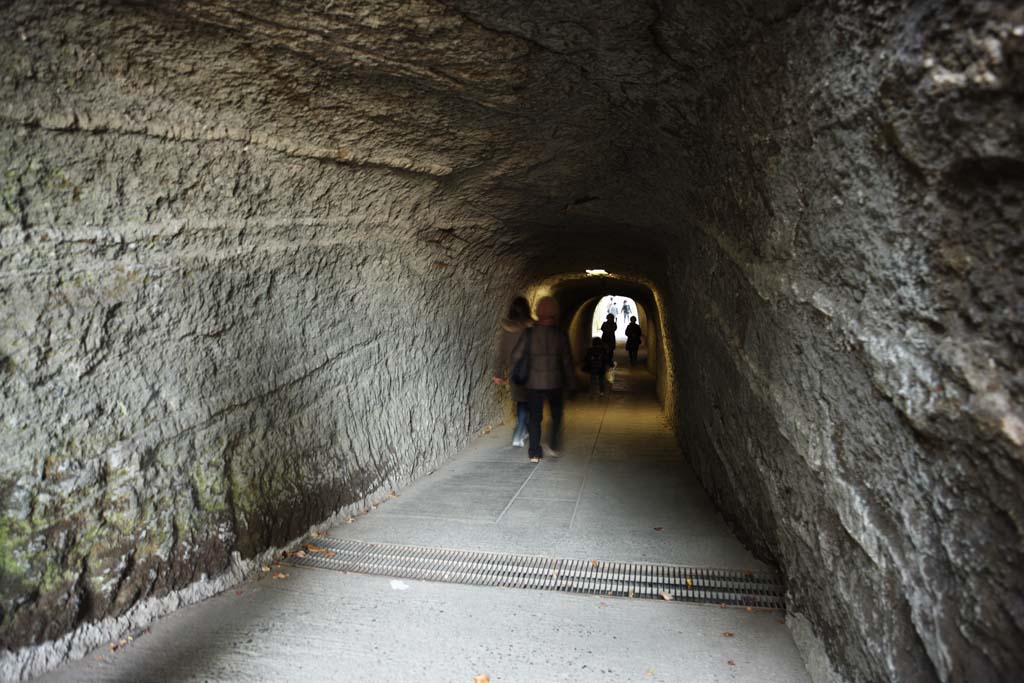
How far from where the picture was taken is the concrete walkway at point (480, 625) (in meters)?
2.97

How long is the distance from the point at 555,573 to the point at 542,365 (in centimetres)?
318

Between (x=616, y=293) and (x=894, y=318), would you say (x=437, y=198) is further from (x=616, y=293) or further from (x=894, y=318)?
(x=616, y=293)

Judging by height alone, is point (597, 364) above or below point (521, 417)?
above

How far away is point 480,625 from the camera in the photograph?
3.39m

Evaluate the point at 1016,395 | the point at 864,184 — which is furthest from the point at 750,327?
the point at 1016,395

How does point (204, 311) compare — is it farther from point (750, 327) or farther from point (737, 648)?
point (737, 648)

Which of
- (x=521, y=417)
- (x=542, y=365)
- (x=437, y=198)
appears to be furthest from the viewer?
(x=521, y=417)

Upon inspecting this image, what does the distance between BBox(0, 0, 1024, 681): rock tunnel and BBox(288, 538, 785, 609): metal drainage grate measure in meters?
0.26

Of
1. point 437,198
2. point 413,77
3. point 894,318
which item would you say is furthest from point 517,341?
point 894,318

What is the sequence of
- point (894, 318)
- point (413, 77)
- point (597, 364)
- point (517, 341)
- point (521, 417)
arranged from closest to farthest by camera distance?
1. point (894, 318)
2. point (413, 77)
3. point (517, 341)
4. point (521, 417)
5. point (597, 364)

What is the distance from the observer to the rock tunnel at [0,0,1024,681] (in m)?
1.74

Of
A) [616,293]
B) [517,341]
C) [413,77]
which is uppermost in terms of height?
[413,77]

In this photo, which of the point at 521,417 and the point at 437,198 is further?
the point at 521,417

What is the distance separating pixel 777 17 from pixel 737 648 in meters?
2.83
